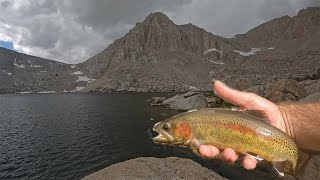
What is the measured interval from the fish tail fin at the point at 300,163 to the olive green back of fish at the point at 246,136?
68 millimetres

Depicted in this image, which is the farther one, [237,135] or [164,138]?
[164,138]

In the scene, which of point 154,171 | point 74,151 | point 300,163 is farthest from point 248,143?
point 74,151

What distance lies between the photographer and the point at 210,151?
5.51m

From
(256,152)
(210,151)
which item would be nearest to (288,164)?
(256,152)

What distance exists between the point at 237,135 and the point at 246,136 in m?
0.16

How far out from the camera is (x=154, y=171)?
71.8ft

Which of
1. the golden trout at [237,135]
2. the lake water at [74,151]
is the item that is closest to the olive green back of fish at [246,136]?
the golden trout at [237,135]

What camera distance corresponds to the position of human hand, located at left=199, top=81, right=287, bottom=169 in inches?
216

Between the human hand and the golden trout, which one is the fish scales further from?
the human hand

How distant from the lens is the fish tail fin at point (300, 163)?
532cm

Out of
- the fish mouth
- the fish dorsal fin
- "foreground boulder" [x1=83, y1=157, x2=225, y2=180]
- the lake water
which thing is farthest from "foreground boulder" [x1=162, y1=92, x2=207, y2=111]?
the fish mouth

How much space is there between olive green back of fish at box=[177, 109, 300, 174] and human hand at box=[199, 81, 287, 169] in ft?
0.46

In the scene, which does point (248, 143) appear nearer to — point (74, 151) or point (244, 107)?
point (244, 107)

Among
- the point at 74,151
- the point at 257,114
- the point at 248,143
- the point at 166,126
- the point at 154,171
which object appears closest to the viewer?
the point at 248,143
